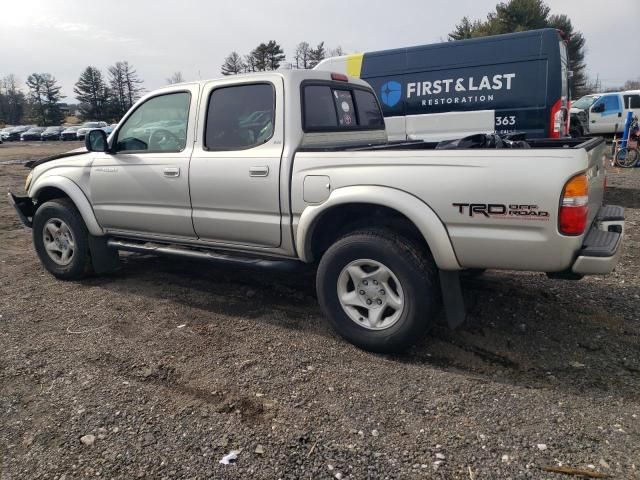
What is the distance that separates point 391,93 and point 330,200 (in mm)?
6833

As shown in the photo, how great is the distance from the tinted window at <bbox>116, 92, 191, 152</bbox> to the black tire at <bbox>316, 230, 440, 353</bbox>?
5.89 feet

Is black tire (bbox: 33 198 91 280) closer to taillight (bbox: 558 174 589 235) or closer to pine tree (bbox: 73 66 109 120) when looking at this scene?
taillight (bbox: 558 174 589 235)

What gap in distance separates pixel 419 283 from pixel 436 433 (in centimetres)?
95

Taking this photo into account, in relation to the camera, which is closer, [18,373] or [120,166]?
[18,373]

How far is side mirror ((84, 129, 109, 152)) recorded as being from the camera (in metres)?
4.88

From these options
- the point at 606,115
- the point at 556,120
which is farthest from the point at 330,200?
the point at 606,115

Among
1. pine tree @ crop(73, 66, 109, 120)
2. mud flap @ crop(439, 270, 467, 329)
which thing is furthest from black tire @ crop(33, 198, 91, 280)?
pine tree @ crop(73, 66, 109, 120)

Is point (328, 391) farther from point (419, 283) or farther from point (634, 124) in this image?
point (634, 124)

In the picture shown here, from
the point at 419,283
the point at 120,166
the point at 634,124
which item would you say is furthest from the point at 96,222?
the point at 634,124

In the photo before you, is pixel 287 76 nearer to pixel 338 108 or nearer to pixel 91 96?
pixel 338 108

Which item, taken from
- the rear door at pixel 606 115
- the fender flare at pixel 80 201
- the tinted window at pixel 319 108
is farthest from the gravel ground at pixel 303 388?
the rear door at pixel 606 115

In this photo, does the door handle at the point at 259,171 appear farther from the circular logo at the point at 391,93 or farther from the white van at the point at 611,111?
the white van at the point at 611,111

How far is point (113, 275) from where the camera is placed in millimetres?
5676

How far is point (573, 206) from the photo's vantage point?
2.92 meters
